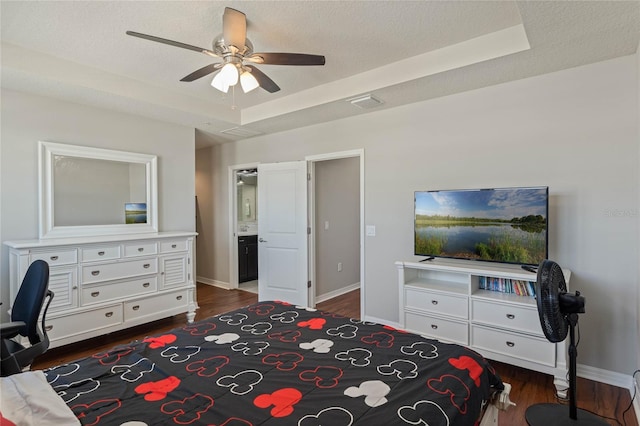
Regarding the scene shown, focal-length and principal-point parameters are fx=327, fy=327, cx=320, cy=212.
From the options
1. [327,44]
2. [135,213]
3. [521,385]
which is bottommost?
[521,385]

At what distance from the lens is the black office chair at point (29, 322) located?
77.2 inches

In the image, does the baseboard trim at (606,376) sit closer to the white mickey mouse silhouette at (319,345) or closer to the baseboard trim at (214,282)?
the white mickey mouse silhouette at (319,345)

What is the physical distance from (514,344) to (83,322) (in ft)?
12.3

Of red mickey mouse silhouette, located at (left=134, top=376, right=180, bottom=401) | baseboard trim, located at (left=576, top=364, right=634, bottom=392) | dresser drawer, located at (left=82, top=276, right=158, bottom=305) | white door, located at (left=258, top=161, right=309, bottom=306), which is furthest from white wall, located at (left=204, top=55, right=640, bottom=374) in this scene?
red mickey mouse silhouette, located at (left=134, top=376, right=180, bottom=401)

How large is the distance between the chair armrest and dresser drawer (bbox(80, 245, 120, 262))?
3.65 feet

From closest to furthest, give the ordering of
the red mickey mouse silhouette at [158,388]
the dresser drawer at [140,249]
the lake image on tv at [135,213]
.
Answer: the red mickey mouse silhouette at [158,388] < the dresser drawer at [140,249] < the lake image on tv at [135,213]

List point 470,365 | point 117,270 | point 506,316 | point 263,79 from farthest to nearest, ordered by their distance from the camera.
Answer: point 117,270 → point 506,316 → point 263,79 → point 470,365

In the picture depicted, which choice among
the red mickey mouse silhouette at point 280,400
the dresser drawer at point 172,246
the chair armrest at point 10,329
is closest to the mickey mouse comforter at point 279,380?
the red mickey mouse silhouette at point 280,400

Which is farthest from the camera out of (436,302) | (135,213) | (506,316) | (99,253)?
(135,213)

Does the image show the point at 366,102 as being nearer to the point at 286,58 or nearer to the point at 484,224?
the point at 286,58

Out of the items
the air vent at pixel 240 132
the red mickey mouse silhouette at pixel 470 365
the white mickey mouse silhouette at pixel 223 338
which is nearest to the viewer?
the red mickey mouse silhouette at pixel 470 365

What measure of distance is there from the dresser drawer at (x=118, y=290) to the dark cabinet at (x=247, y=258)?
2.18 meters

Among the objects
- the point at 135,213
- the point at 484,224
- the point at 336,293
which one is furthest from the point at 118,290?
the point at 484,224

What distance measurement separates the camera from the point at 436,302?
292 centimetres
